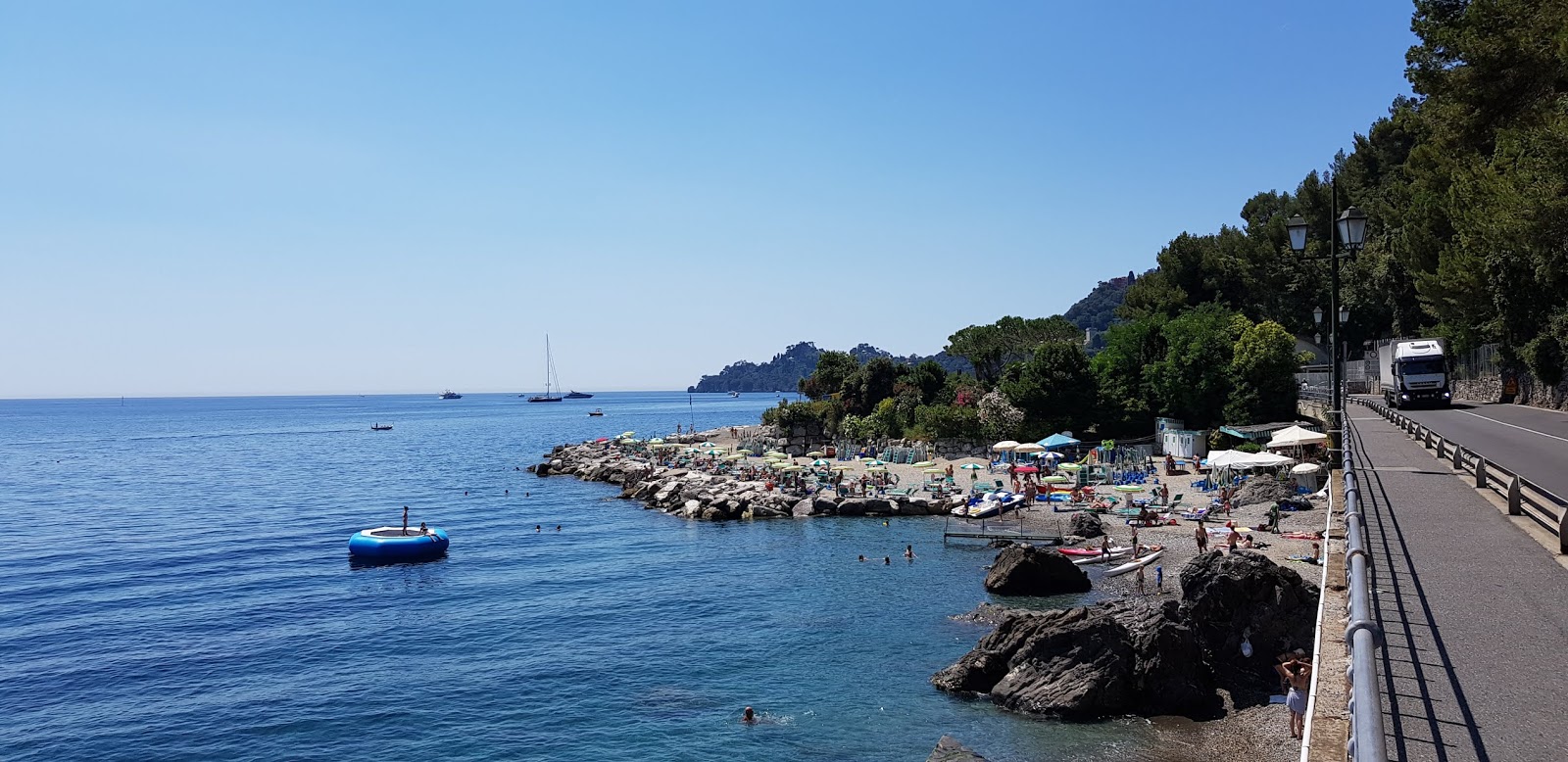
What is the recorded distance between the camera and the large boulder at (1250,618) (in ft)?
65.5

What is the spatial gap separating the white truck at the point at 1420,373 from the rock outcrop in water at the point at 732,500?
2137 cm

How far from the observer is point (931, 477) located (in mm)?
53750

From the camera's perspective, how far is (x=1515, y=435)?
30.4 metres

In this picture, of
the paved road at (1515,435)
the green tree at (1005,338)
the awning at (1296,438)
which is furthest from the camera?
the green tree at (1005,338)

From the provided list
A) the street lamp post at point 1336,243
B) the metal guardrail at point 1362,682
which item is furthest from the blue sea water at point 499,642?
the metal guardrail at point 1362,682

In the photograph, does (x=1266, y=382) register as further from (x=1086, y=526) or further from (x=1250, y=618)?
(x=1250, y=618)

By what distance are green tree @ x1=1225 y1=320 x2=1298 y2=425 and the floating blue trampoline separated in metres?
41.2

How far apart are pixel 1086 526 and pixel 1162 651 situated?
62.2 feet

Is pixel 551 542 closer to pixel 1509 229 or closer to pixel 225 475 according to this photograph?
pixel 1509 229

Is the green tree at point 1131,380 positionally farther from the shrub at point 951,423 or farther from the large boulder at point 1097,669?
the large boulder at point 1097,669

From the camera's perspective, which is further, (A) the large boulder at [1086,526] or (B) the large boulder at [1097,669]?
(A) the large boulder at [1086,526]

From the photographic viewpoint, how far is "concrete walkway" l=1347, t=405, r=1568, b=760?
23.9ft

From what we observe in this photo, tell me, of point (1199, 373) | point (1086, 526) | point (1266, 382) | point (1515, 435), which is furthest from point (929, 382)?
point (1515, 435)

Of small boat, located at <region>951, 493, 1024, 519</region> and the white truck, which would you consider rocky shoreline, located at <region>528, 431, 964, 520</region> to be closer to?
small boat, located at <region>951, 493, 1024, 519</region>
